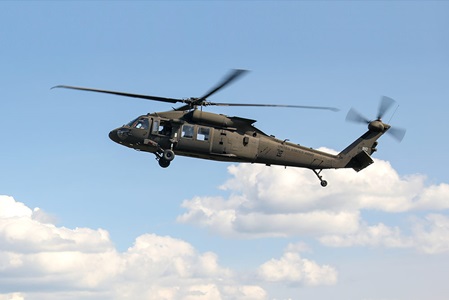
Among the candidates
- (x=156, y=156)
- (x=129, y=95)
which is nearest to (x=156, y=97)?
(x=129, y=95)

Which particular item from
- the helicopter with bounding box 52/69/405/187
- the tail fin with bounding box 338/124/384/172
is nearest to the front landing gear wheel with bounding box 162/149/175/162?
the helicopter with bounding box 52/69/405/187

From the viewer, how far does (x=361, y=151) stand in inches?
2249

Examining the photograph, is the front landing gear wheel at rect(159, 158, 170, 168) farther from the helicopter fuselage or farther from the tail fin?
the tail fin

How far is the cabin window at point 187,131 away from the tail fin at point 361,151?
14.4 m

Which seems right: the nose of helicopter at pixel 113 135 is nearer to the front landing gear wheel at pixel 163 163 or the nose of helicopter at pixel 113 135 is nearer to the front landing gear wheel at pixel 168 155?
the front landing gear wheel at pixel 163 163

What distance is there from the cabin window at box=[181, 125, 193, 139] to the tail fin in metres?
14.4

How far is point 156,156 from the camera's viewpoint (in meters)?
51.2

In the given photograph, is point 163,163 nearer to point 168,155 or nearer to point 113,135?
point 168,155

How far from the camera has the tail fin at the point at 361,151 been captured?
5669 cm

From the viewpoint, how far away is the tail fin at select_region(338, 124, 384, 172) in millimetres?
56688

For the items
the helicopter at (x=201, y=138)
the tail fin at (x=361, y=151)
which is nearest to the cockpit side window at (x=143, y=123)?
the helicopter at (x=201, y=138)

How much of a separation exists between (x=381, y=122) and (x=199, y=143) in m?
18.1

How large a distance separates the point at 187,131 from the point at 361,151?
1697 cm

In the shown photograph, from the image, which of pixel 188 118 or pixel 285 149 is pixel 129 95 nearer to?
pixel 188 118
